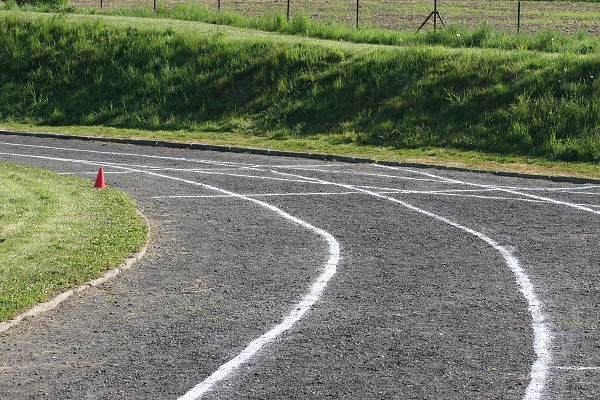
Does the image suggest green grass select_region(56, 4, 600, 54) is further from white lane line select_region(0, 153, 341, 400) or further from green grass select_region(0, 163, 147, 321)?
white lane line select_region(0, 153, 341, 400)

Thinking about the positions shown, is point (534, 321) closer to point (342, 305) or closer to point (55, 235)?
point (342, 305)

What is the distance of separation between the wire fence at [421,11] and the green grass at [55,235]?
2716cm

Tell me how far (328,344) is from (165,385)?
176 cm

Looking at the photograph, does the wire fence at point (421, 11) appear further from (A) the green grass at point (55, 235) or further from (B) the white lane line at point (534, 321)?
(B) the white lane line at point (534, 321)

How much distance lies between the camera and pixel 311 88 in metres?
29.4

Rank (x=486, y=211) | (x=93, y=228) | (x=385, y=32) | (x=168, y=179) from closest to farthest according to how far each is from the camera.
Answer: (x=93, y=228)
(x=486, y=211)
(x=168, y=179)
(x=385, y=32)

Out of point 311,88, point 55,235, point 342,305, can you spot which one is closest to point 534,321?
point 342,305

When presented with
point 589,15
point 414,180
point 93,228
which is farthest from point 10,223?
point 589,15

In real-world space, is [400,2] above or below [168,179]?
above

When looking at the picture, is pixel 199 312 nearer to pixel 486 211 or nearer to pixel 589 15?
pixel 486 211

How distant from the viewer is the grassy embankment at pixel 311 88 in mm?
25062

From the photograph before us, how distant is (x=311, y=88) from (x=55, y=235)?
1659 cm

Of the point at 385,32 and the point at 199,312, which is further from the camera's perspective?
the point at 385,32

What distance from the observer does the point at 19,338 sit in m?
9.36
